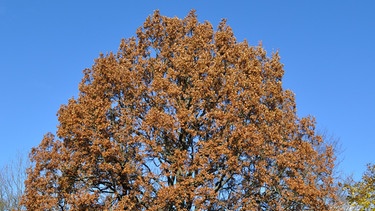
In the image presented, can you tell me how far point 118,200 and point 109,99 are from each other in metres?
3.45

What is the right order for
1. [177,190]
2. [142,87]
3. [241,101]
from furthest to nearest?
[142,87], [241,101], [177,190]

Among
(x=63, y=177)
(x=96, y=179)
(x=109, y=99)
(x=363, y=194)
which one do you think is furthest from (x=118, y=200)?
(x=363, y=194)

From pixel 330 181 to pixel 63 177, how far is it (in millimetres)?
9002

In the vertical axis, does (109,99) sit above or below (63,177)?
above

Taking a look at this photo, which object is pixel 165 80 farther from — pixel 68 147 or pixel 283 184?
pixel 283 184

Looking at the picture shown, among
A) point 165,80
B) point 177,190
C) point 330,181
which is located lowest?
point 177,190

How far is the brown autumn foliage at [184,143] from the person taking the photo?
1388cm

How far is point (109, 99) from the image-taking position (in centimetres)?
1577

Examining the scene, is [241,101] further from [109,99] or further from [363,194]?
[363,194]

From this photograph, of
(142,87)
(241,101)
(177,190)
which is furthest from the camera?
(142,87)

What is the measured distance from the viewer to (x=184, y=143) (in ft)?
49.6

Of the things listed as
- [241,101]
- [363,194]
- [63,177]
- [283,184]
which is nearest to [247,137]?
[241,101]

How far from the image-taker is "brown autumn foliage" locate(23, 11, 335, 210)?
13.9 m

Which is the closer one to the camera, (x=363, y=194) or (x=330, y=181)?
(x=330, y=181)
